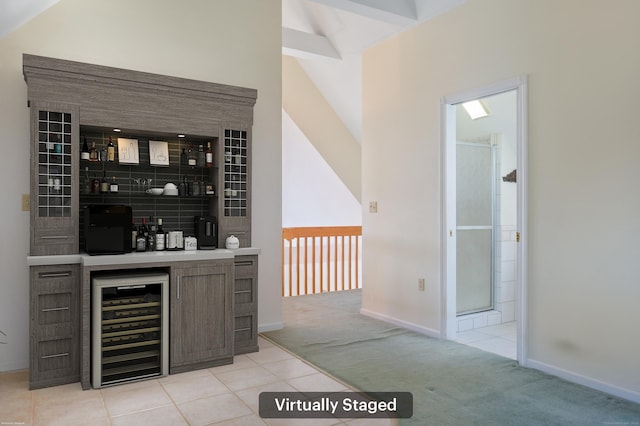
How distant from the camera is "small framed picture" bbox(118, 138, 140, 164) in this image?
11.6 ft

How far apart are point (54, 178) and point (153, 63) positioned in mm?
1315

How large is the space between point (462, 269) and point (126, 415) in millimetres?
3332

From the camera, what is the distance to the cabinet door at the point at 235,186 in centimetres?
382

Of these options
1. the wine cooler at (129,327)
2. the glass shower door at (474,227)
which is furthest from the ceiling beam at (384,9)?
the wine cooler at (129,327)

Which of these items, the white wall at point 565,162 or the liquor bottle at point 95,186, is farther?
the liquor bottle at point 95,186

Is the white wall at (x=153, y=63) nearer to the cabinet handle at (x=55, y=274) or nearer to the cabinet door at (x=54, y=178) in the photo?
the cabinet door at (x=54, y=178)

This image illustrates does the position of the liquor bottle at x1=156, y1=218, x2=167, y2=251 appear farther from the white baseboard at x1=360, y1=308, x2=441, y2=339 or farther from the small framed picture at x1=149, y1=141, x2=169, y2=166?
the white baseboard at x1=360, y1=308, x2=441, y2=339

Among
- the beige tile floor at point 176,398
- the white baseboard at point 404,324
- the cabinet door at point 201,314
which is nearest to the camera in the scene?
the beige tile floor at point 176,398

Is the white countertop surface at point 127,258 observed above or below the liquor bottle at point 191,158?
below

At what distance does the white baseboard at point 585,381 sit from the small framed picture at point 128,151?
11.4ft

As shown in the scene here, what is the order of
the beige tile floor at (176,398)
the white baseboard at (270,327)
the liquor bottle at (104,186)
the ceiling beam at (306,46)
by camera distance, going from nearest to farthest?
1. the beige tile floor at (176,398)
2. the liquor bottle at (104,186)
3. the white baseboard at (270,327)
4. the ceiling beam at (306,46)

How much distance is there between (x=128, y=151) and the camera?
356 centimetres

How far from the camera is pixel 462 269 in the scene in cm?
458

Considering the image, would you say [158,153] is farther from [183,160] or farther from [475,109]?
[475,109]
